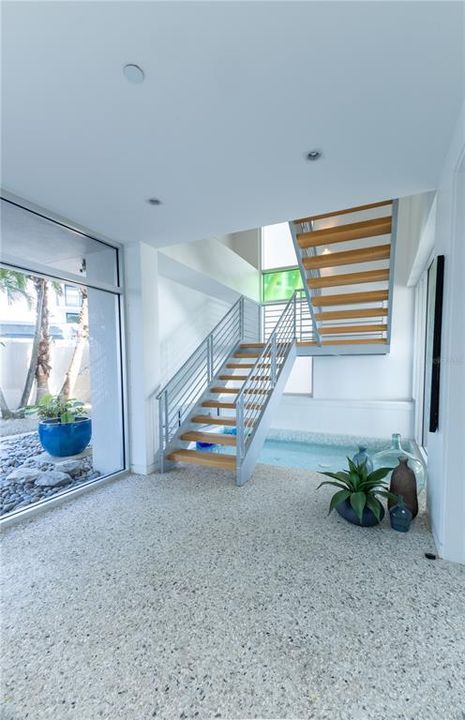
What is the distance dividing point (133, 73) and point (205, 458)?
9.67 ft

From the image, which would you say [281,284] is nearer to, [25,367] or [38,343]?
[38,343]

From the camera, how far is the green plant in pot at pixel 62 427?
3557mm

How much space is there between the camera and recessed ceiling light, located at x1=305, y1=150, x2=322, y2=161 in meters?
1.80

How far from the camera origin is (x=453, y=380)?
1.73 metres

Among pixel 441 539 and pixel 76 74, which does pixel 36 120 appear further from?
pixel 441 539

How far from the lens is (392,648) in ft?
4.05

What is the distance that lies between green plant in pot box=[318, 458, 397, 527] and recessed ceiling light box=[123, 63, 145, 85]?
263 centimetres

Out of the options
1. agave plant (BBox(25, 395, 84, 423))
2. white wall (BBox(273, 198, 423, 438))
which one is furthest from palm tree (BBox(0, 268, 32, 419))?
white wall (BBox(273, 198, 423, 438))

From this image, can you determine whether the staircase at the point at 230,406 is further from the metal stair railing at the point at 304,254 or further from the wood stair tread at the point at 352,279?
the wood stair tread at the point at 352,279

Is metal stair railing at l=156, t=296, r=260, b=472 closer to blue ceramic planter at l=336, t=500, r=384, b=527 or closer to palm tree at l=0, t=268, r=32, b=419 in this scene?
palm tree at l=0, t=268, r=32, b=419

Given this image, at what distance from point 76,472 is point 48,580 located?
180 cm

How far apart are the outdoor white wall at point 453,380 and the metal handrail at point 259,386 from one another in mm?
1590

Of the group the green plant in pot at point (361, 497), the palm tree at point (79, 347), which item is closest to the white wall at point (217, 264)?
the palm tree at point (79, 347)

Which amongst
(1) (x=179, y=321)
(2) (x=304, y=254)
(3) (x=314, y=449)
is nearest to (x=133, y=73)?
(2) (x=304, y=254)
